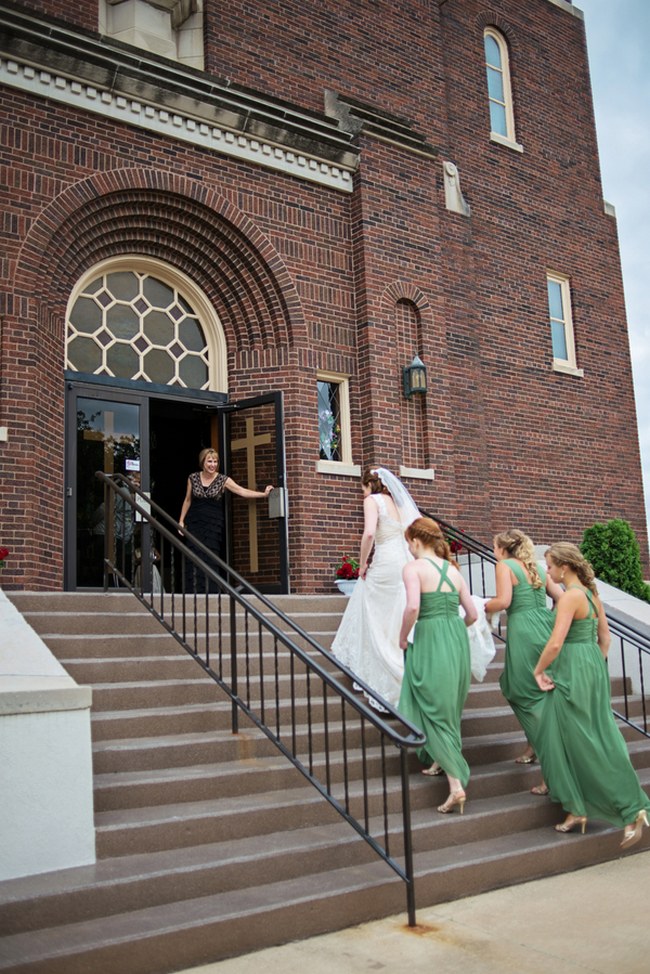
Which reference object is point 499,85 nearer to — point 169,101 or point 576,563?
point 169,101

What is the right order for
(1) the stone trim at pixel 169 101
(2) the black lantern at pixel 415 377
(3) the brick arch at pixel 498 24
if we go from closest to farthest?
(1) the stone trim at pixel 169 101
(2) the black lantern at pixel 415 377
(3) the brick arch at pixel 498 24

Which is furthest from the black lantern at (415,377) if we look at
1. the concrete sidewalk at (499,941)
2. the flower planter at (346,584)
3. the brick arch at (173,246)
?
the concrete sidewalk at (499,941)

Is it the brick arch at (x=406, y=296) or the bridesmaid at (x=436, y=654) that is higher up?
the brick arch at (x=406, y=296)

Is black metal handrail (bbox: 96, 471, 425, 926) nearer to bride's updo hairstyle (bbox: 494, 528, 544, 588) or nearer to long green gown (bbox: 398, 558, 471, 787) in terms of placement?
long green gown (bbox: 398, 558, 471, 787)

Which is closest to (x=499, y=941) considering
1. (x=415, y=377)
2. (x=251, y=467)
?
(x=251, y=467)

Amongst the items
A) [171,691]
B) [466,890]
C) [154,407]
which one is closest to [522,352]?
[154,407]

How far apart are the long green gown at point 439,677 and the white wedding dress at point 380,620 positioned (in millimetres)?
938

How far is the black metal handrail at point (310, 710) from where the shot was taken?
15.5ft

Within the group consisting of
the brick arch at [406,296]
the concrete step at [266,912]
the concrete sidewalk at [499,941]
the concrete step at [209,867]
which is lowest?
the concrete sidewalk at [499,941]

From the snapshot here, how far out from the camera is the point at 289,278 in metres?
11.0

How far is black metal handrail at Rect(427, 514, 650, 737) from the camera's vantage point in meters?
7.58

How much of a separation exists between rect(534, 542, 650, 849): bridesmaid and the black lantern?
5.77 metres

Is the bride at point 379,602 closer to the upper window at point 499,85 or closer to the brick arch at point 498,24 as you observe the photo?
the upper window at point 499,85

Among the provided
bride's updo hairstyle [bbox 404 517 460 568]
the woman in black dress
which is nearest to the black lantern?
the woman in black dress
